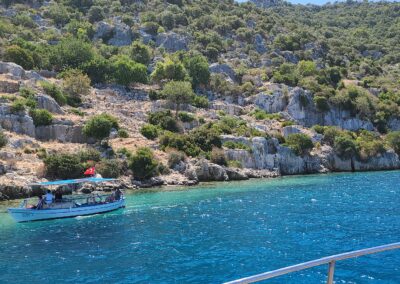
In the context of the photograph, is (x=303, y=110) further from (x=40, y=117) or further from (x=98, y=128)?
(x=40, y=117)

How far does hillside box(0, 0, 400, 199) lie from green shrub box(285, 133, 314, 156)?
269 millimetres

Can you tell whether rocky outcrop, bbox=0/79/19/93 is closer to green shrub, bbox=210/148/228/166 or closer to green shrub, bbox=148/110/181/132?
green shrub, bbox=148/110/181/132

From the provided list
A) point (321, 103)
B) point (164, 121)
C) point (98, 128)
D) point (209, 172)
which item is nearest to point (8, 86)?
point (98, 128)

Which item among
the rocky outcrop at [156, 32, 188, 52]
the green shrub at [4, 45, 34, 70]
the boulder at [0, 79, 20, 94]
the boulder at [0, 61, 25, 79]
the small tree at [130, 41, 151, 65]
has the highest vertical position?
the rocky outcrop at [156, 32, 188, 52]

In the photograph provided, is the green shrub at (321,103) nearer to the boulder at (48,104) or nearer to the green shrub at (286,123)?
the green shrub at (286,123)

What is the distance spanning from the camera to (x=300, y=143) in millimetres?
81125

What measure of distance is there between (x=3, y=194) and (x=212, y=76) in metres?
69.4

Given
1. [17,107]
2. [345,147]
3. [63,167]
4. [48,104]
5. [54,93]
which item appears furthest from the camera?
[345,147]

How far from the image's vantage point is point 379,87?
119 meters

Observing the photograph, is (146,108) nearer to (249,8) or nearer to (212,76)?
(212,76)

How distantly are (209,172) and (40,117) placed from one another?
92.3 ft

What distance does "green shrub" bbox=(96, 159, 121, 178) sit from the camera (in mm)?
59219

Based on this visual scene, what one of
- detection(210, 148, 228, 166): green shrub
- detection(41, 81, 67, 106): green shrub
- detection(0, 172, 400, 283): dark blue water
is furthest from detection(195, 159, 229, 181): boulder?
detection(41, 81, 67, 106): green shrub

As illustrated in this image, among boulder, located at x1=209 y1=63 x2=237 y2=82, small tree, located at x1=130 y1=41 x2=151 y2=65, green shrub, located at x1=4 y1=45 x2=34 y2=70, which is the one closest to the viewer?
green shrub, located at x1=4 y1=45 x2=34 y2=70
